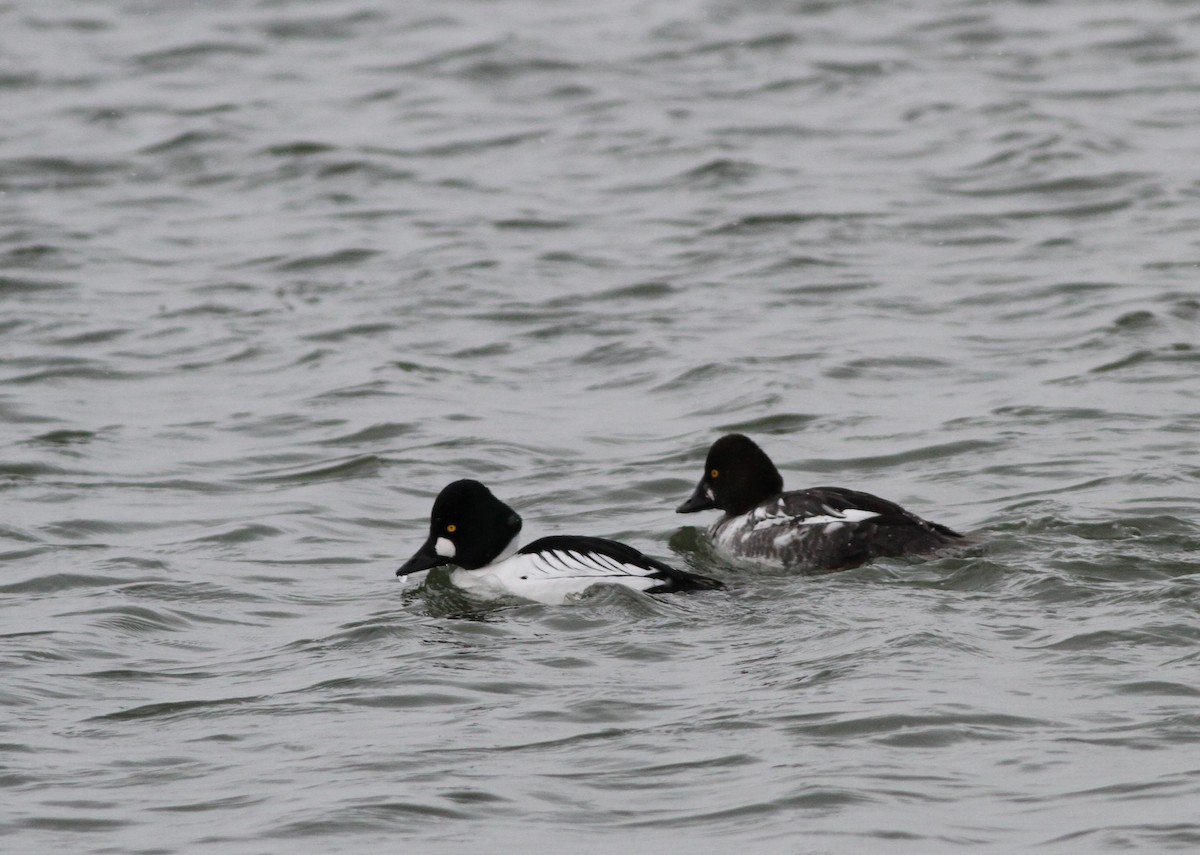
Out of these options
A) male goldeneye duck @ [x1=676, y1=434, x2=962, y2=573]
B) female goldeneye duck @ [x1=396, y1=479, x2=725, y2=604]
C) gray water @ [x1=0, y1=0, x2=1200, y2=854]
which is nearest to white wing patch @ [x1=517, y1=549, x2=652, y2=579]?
female goldeneye duck @ [x1=396, y1=479, x2=725, y2=604]

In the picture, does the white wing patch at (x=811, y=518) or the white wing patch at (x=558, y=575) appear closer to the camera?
the white wing patch at (x=558, y=575)

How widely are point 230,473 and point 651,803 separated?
6450mm

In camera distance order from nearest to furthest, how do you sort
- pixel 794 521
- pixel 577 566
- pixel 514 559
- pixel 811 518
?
pixel 577 566
pixel 514 559
pixel 811 518
pixel 794 521

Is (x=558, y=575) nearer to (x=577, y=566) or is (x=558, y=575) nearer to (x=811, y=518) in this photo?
(x=577, y=566)

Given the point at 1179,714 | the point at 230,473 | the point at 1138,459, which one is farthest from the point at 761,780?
the point at 230,473

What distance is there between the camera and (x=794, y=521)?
10.8m

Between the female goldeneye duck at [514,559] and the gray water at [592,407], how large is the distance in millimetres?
151

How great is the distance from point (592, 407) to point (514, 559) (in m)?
3.89

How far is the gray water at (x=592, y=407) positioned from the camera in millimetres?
7379

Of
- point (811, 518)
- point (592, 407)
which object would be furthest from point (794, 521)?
point (592, 407)

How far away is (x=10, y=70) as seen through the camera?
2652cm

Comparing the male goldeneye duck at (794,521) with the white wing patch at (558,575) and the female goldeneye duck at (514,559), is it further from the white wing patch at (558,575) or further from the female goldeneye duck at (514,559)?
the white wing patch at (558,575)

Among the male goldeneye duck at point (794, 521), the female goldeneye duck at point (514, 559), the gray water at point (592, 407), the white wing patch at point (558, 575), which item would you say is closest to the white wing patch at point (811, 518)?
the male goldeneye duck at point (794, 521)

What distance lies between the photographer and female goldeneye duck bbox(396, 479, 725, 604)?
9.75 m
